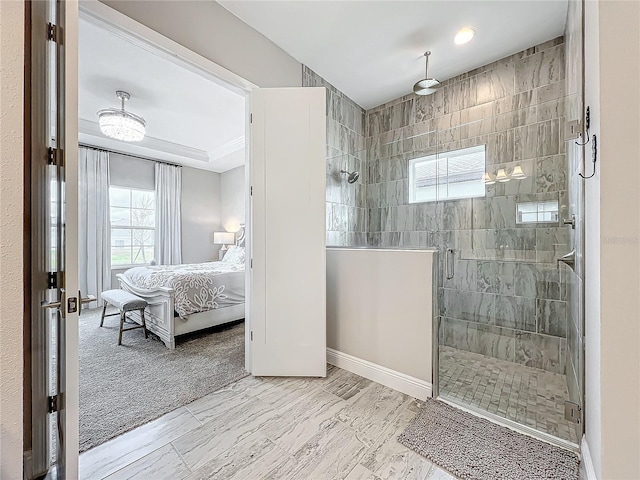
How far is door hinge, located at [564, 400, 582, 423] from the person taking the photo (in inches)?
53.8

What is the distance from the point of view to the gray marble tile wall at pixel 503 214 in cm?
209

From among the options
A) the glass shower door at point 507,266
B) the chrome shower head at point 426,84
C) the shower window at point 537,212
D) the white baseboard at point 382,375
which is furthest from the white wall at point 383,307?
the chrome shower head at point 426,84

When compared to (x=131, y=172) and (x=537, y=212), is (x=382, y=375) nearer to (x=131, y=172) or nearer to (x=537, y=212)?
(x=537, y=212)

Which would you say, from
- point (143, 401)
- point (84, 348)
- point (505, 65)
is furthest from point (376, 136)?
point (84, 348)

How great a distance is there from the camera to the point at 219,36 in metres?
2.03

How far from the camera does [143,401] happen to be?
5.94ft

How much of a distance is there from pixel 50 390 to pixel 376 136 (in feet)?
11.8

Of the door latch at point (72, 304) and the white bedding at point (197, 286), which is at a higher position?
the door latch at point (72, 304)

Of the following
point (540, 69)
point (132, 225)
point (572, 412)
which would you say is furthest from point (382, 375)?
point (132, 225)

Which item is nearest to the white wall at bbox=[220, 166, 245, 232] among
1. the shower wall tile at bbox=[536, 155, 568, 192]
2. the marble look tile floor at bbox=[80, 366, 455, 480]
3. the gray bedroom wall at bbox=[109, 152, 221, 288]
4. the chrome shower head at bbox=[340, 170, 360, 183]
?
the gray bedroom wall at bbox=[109, 152, 221, 288]

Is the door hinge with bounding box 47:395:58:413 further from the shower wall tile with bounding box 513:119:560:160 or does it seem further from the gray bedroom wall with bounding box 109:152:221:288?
the gray bedroom wall with bounding box 109:152:221:288

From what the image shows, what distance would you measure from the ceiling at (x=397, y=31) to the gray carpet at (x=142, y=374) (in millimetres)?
2882

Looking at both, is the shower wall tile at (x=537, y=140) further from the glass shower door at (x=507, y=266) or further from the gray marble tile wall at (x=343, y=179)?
the gray marble tile wall at (x=343, y=179)

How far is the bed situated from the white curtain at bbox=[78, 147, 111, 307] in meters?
1.59
